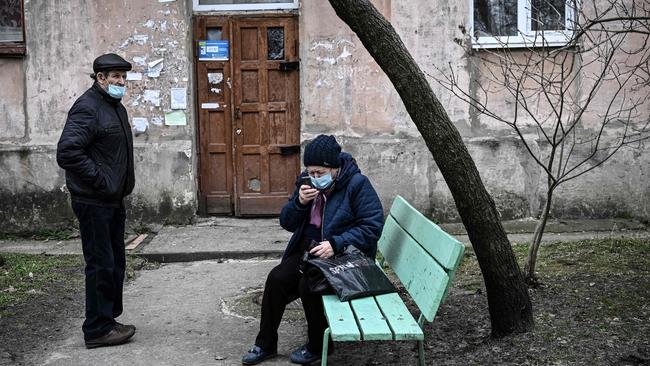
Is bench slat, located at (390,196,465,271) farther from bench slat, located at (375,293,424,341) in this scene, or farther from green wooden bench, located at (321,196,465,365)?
bench slat, located at (375,293,424,341)

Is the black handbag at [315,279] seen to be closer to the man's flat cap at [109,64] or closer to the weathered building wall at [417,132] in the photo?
the man's flat cap at [109,64]

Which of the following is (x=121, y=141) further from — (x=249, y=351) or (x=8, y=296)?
(x=8, y=296)

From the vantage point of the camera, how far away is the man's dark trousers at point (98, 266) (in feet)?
17.3

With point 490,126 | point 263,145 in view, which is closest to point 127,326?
point 263,145

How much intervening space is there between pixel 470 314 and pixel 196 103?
16.3ft

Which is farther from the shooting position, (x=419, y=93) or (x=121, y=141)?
(x=121, y=141)

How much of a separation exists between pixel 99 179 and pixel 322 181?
1.45 m

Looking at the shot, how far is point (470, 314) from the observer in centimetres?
561

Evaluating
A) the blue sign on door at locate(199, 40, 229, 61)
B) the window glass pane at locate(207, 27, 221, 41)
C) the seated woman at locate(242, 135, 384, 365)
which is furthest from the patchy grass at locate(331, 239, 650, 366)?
the window glass pane at locate(207, 27, 221, 41)

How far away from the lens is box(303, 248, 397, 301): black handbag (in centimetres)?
462

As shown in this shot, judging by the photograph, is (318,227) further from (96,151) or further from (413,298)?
(96,151)

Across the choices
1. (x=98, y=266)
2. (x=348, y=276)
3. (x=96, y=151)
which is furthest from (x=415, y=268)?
(x=96, y=151)

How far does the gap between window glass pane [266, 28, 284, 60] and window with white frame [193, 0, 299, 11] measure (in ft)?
0.88


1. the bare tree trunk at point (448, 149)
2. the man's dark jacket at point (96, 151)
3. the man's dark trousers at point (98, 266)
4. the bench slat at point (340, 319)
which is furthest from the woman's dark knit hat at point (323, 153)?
the man's dark trousers at point (98, 266)
